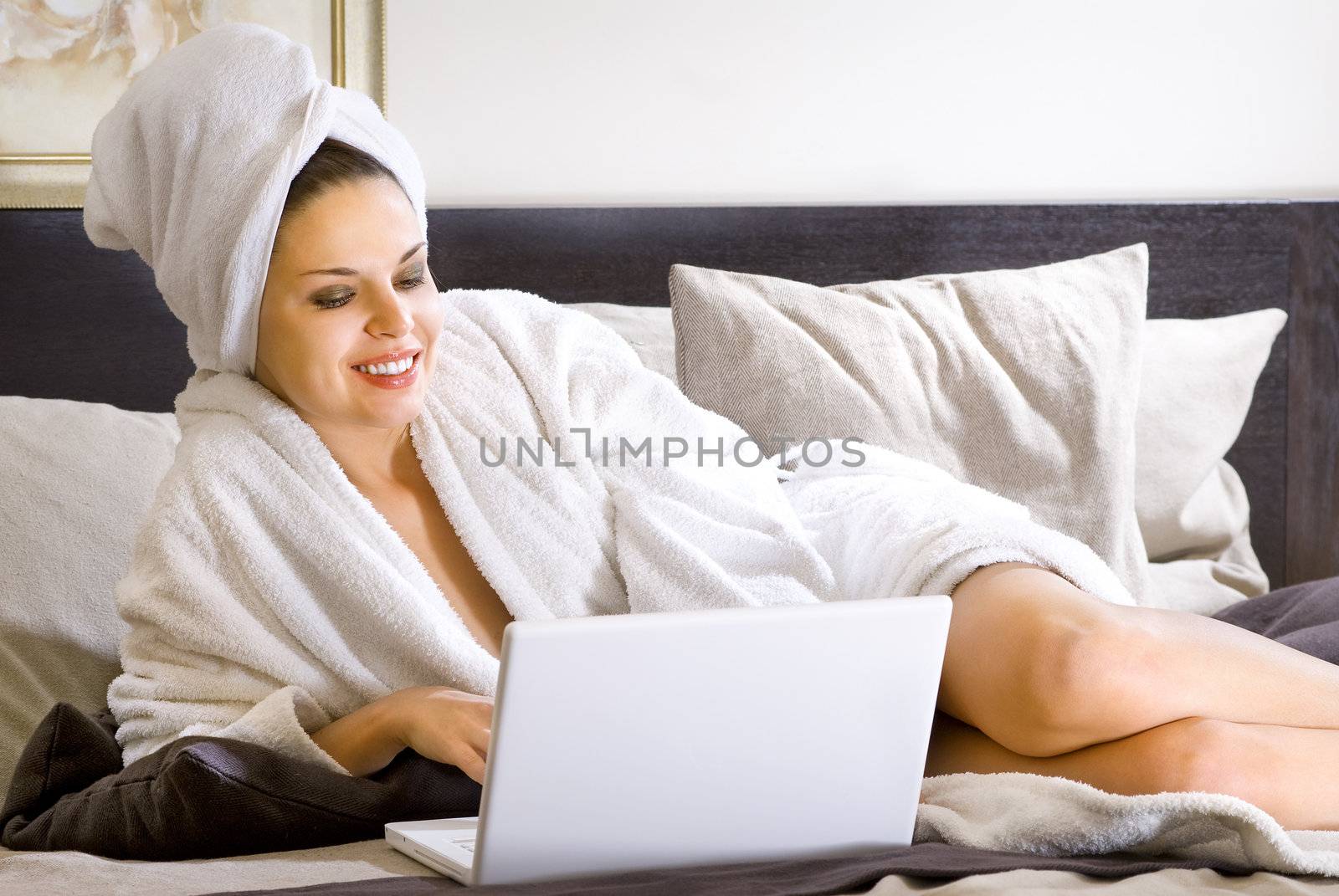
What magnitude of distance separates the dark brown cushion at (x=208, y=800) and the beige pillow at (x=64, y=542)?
26cm

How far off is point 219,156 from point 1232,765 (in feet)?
3.67

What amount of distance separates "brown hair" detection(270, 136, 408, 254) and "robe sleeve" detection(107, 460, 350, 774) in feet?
1.03

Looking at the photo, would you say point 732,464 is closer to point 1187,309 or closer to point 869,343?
point 869,343

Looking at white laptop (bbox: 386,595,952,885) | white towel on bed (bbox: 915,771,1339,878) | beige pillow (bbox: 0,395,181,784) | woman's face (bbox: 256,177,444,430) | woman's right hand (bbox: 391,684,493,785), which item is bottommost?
beige pillow (bbox: 0,395,181,784)

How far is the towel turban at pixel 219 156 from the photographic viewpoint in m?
1.44

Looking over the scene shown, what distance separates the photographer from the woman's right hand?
Answer: 122 cm

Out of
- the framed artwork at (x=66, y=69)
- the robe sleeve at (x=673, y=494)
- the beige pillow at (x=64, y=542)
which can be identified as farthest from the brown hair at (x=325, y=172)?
the framed artwork at (x=66, y=69)

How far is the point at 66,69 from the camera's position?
2.16 meters

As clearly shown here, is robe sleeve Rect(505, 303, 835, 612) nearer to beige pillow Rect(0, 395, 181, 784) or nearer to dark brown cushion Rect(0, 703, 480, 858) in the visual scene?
dark brown cushion Rect(0, 703, 480, 858)

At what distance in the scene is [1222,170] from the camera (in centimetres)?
266

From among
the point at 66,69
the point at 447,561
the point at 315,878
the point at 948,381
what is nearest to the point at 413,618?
the point at 447,561

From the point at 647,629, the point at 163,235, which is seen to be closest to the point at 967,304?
the point at 163,235

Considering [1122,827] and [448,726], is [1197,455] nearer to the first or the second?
[1122,827]

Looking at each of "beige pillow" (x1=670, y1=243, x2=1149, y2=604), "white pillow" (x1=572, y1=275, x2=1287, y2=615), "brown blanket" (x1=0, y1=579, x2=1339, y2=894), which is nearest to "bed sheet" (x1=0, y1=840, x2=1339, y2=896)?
"brown blanket" (x1=0, y1=579, x2=1339, y2=894)
